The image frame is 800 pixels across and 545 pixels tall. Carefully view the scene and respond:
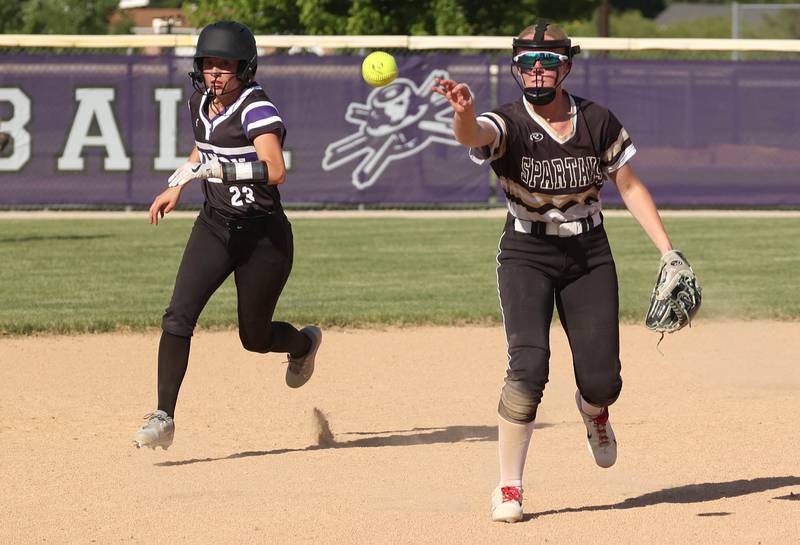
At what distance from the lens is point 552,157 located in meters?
5.23

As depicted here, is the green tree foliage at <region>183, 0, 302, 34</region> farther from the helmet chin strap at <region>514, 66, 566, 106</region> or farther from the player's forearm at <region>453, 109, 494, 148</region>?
the player's forearm at <region>453, 109, 494, 148</region>

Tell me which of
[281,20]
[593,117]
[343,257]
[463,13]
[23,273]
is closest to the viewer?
[593,117]

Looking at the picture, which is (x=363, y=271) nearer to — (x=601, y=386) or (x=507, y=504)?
(x=601, y=386)

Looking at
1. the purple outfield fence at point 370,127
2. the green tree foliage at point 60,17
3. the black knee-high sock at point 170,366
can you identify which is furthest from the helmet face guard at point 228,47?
the green tree foliage at point 60,17

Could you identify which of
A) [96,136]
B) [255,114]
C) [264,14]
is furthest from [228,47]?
[264,14]

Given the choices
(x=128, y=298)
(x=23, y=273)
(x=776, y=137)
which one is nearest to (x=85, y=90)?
(x=23, y=273)

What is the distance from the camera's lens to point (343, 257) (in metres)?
14.0

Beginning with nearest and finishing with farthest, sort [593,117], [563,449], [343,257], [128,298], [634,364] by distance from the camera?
[593,117] < [563,449] < [634,364] < [128,298] < [343,257]

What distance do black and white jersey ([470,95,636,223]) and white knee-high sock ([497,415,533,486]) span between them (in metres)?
0.83

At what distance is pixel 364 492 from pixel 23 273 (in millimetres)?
7986

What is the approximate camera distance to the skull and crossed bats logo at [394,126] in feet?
59.9

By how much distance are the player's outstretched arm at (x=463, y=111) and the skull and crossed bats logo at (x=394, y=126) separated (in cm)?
1330

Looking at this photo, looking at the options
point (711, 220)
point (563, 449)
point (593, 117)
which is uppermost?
point (593, 117)

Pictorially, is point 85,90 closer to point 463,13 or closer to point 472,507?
point 463,13
